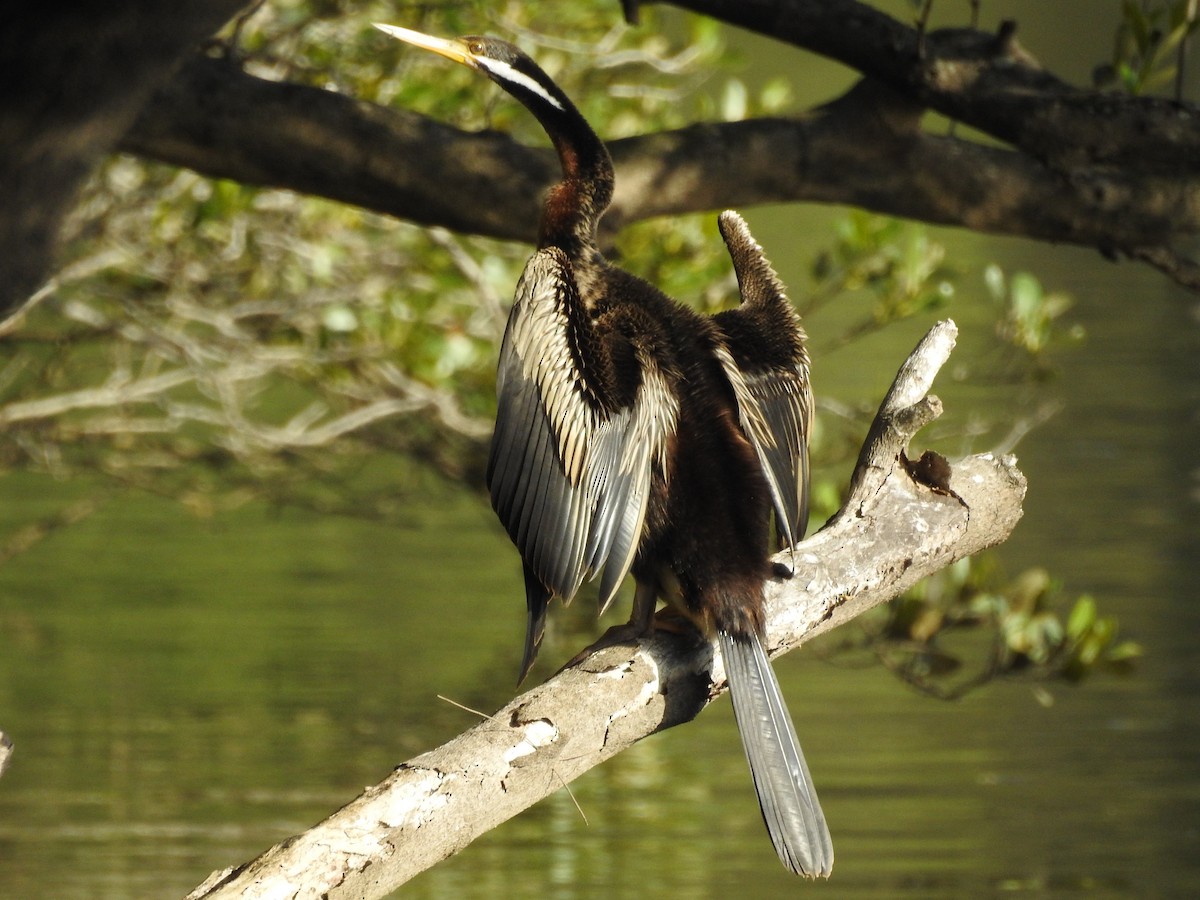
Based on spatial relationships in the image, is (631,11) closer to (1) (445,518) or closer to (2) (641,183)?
(2) (641,183)

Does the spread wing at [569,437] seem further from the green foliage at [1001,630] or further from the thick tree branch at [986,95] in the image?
the green foliage at [1001,630]

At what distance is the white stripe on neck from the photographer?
9.15 ft

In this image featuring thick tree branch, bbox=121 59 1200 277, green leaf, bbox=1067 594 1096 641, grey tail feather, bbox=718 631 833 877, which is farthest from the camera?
green leaf, bbox=1067 594 1096 641

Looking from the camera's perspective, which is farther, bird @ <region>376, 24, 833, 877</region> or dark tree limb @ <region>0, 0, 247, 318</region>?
bird @ <region>376, 24, 833, 877</region>

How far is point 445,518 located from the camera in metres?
10.2

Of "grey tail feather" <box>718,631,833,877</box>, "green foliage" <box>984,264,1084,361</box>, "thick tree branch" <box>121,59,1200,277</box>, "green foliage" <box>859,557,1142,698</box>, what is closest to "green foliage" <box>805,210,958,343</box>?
"green foliage" <box>984,264,1084,361</box>

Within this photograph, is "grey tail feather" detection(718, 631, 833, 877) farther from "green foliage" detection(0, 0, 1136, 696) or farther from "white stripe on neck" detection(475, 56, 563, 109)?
"green foliage" detection(0, 0, 1136, 696)

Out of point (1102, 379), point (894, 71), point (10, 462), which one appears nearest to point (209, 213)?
point (10, 462)

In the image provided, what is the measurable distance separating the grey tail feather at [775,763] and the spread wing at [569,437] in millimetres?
202

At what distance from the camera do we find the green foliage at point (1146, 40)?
351cm

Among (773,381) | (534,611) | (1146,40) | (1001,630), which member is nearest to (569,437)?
(534,611)

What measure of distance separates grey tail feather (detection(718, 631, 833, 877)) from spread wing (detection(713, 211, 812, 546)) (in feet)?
0.68

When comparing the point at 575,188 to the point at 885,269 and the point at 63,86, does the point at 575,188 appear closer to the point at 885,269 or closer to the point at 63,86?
the point at 63,86

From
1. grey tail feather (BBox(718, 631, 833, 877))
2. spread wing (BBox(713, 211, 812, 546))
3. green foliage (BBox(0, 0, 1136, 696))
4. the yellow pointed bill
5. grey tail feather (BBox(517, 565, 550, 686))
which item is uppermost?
the yellow pointed bill
